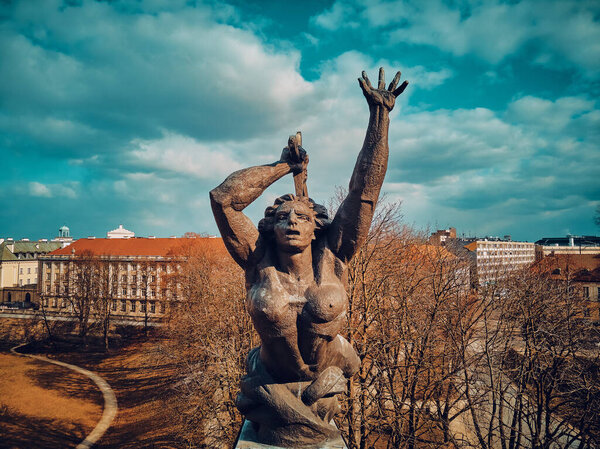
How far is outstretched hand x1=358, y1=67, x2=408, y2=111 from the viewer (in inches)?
143

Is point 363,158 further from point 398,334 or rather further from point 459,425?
point 459,425

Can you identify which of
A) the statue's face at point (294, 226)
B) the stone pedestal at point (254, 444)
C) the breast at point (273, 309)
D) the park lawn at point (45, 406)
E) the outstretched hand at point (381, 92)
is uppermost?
the outstretched hand at point (381, 92)

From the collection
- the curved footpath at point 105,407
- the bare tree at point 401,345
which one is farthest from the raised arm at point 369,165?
the curved footpath at point 105,407

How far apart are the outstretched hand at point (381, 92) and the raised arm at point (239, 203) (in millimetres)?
1222

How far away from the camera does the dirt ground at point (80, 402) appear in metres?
20.1

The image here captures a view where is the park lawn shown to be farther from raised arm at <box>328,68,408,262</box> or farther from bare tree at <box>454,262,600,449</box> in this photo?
raised arm at <box>328,68,408,262</box>

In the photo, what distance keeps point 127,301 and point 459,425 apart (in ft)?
141

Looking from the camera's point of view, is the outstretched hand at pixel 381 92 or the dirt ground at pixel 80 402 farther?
the dirt ground at pixel 80 402

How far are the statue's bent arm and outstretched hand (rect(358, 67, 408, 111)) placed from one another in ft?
4.08

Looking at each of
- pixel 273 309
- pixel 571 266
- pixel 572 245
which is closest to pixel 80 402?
pixel 273 309

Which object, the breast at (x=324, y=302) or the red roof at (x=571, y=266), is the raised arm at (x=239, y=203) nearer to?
the breast at (x=324, y=302)

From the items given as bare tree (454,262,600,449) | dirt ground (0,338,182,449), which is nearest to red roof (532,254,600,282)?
bare tree (454,262,600,449)

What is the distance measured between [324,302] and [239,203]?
1314 mm

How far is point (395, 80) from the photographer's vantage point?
3818mm
